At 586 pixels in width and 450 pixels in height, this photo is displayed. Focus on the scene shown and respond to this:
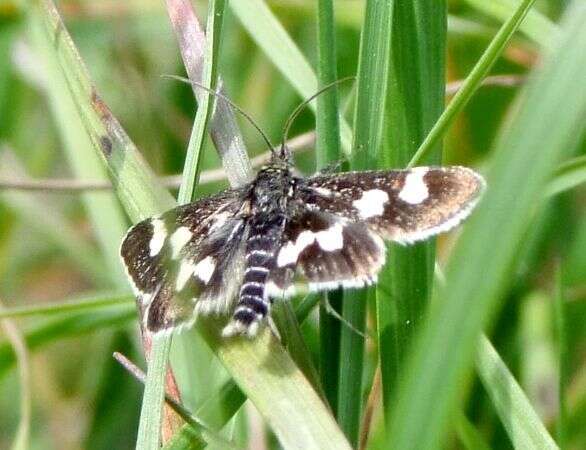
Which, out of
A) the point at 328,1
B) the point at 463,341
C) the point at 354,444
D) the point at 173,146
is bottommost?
the point at 463,341

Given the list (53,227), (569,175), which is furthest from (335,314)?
(53,227)

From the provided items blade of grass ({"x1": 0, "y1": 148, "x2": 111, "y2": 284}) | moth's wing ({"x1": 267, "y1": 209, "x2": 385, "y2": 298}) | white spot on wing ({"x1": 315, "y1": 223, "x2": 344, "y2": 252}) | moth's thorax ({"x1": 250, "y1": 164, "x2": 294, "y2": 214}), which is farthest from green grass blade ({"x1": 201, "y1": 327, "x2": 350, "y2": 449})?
blade of grass ({"x1": 0, "y1": 148, "x2": 111, "y2": 284})

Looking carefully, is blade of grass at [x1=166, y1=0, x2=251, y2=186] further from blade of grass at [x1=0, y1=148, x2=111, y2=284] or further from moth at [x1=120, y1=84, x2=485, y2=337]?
blade of grass at [x1=0, y1=148, x2=111, y2=284]

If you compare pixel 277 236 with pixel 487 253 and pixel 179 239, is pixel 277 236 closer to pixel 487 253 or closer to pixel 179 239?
pixel 179 239

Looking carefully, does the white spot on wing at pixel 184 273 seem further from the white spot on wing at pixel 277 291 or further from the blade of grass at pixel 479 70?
the blade of grass at pixel 479 70

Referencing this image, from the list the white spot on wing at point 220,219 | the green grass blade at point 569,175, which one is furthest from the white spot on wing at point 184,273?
the green grass blade at point 569,175

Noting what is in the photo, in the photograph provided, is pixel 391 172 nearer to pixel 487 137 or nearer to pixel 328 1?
pixel 328 1

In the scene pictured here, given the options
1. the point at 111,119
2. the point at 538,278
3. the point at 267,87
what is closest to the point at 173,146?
the point at 267,87
